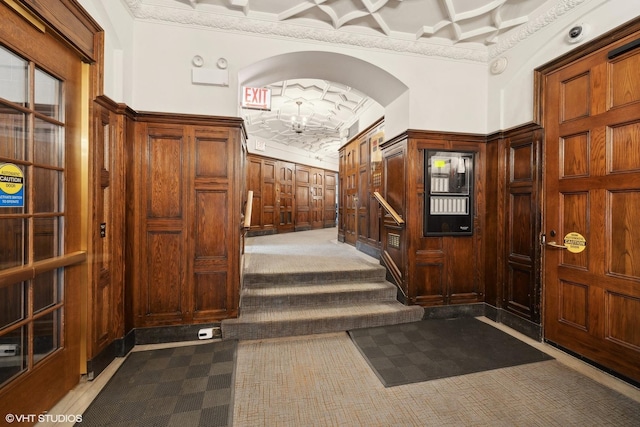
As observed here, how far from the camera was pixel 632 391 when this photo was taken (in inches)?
81.7

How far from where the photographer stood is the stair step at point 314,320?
287cm

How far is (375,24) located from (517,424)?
3.83 meters

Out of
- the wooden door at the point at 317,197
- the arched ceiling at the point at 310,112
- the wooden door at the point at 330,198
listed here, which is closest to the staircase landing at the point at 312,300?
the arched ceiling at the point at 310,112

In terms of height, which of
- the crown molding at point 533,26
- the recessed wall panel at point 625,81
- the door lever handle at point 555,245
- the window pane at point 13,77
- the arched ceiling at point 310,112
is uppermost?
the arched ceiling at point 310,112

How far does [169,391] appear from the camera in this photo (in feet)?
6.74

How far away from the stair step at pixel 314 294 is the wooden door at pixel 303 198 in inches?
227

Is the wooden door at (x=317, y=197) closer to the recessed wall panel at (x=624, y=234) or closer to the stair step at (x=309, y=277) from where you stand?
the stair step at (x=309, y=277)

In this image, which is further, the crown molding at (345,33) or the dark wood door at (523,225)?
the dark wood door at (523,225)

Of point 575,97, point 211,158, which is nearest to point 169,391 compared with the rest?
point 211,158

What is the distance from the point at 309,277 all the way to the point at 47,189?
2654mm

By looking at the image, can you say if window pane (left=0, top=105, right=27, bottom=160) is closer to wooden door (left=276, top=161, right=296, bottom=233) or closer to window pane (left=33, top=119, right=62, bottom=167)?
window pane (left=33, top=119, right=62, bottom=167)

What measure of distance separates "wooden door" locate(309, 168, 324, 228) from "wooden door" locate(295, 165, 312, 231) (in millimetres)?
163

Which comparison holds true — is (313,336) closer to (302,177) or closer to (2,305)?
(2,305)

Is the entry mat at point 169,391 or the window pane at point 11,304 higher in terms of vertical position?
the window pane at point 11,304
